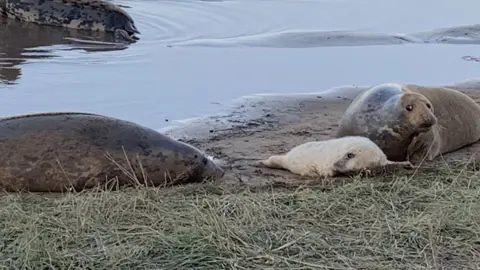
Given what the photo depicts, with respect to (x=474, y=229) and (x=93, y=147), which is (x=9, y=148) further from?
(x=474, y=229)

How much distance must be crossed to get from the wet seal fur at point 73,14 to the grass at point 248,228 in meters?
6.87

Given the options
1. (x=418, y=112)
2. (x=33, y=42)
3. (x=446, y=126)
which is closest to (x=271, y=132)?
(x=446, y=126)

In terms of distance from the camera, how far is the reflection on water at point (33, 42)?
924cm

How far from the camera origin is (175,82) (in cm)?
880

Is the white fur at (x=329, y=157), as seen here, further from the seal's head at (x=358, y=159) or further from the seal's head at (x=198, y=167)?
the seal's head at (x=198, y=167)

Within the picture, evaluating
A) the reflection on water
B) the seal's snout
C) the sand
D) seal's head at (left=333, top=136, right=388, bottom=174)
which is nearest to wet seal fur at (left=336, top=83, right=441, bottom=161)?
the sand

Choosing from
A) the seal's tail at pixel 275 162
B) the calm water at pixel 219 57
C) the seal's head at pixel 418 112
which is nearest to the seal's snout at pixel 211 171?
the seal's tail at pixel 275 162

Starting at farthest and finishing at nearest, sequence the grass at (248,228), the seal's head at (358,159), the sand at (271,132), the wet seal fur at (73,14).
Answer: the wet seal fur at (73,14), the sand at (271,132), the seal's head at (358,159), the grass at (248,228)

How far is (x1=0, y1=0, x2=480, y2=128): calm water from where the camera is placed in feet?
26.5

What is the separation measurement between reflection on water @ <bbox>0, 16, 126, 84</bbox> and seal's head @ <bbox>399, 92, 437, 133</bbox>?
4015 mm

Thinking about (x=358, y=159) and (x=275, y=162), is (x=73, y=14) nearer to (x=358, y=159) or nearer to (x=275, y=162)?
(x=275, y=162)

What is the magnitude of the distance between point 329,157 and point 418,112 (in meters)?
0.83

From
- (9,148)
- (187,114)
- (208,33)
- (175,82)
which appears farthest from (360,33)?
(9,148)

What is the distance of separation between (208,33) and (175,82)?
9.19ft
